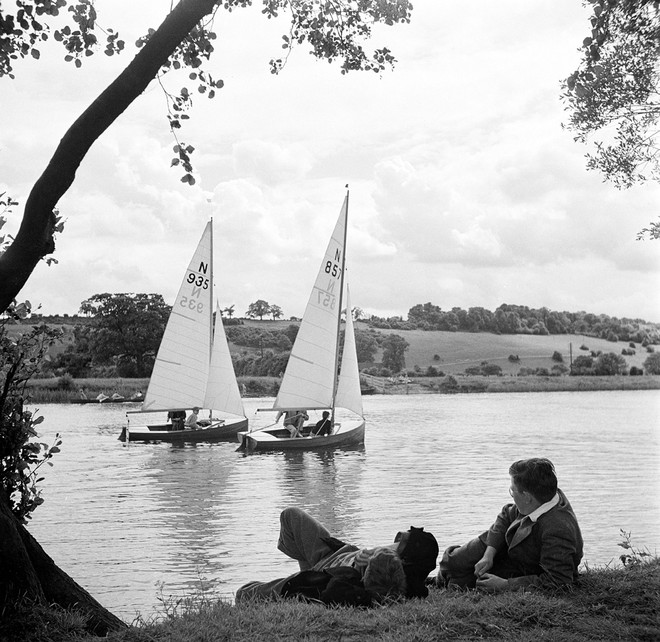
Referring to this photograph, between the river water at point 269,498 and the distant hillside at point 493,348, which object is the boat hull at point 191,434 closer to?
the river water at point 269,498

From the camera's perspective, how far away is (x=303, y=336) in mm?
30109

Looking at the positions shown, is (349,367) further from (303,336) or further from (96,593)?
(96,593)

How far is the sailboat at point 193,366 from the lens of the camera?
33.8m

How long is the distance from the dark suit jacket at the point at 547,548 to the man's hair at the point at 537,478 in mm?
133

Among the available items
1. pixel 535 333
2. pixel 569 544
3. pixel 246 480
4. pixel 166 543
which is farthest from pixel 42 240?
pixel 535 333

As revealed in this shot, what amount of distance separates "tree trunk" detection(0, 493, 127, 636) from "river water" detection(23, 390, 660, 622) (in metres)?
2.14

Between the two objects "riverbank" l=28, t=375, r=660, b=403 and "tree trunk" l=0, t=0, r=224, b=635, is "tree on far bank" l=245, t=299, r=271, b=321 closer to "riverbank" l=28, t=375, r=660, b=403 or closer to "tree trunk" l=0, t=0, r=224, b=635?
"riverbank" l=28, t=375, r=660, b=403

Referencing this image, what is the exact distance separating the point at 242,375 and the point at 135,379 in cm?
1460

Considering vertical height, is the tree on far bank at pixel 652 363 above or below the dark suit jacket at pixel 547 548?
above

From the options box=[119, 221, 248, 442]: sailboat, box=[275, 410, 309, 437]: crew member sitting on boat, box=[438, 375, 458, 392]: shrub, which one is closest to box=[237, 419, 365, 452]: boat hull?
box=[275, 410, 309, 437]: crew member sitting on boat

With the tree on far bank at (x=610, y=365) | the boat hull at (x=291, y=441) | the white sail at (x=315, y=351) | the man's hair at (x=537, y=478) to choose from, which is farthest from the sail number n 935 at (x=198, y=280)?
the tree on far bank at (x=610, y=365)

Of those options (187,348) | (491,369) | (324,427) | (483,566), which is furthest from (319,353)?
(491,369)

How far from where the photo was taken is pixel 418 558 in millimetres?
5738

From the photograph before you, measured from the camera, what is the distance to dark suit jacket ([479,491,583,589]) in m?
5.70
